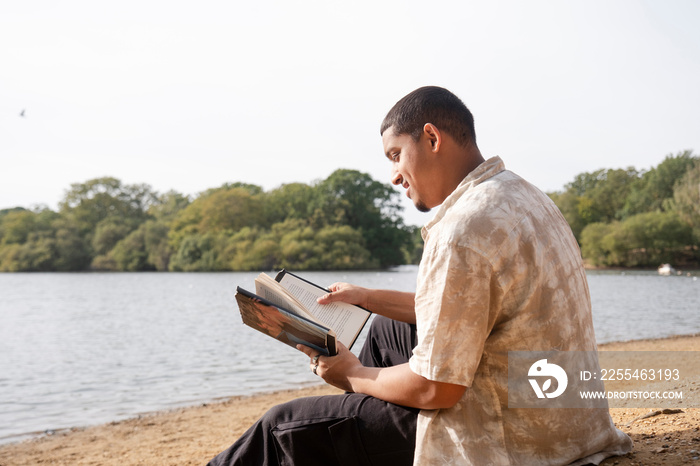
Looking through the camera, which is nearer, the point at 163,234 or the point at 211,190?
the point at 163,234

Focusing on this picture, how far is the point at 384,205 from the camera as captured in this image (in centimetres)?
8350

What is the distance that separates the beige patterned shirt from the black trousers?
20cm

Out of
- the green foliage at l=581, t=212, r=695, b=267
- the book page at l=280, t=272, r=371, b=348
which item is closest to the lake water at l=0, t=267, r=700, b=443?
the book page at l=280, t=272, r=371, b=348

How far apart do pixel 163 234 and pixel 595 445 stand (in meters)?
85.7

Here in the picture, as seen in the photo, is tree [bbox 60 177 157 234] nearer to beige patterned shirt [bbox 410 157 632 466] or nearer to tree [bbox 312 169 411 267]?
tree [bbox 312 169 411 267]

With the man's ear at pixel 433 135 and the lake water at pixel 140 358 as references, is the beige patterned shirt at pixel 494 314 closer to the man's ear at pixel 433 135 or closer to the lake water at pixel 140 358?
the man's ear at pixel 433 135

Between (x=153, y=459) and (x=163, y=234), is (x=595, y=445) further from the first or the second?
(x=163, y=234)

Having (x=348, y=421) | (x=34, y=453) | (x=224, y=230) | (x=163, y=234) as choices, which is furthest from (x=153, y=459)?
(x=163, y=234)

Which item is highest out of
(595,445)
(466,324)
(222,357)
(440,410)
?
(466,324)

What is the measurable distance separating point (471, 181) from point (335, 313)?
3.46ft

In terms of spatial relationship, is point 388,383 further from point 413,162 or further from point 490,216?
point 413,162

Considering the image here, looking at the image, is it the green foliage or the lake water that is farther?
the green foliage

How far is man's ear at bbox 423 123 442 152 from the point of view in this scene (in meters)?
1.93

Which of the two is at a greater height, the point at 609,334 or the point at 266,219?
the point at 266,219
